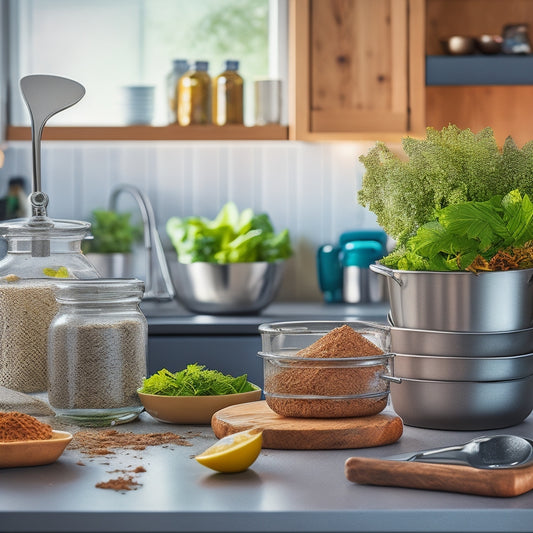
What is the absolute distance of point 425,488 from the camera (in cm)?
97

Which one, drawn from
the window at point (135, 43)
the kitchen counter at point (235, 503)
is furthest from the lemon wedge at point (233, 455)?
the window at point (135, 43)

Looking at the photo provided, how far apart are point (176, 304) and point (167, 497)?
2.35 m

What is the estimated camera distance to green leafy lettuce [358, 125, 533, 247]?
1.29 m

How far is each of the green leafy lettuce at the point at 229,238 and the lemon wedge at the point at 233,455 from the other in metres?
1.99

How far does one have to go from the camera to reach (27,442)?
3.48ft

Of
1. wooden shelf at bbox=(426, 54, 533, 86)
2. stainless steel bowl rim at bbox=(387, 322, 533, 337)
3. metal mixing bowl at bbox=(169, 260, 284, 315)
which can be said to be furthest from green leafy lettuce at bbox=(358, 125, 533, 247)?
wooden shelf at bbox=(426, 54, 533, 86)

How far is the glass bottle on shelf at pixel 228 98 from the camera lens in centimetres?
327

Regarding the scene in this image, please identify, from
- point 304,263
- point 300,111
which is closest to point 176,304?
point 304,263

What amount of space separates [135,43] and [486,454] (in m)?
2.91

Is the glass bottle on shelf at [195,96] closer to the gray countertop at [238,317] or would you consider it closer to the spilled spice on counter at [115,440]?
the gray countertop at [238,317]

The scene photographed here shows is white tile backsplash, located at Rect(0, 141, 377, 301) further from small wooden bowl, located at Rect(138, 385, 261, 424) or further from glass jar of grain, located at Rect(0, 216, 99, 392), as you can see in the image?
small wooden bowl, located at Rect(138, 385, 261, 424)

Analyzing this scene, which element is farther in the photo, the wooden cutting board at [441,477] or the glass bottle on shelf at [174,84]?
the glass bottle on shelf at [174,84]

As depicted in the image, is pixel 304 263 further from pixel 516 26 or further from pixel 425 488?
pixel 425 488

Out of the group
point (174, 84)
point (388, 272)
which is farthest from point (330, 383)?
point (174, 84)
